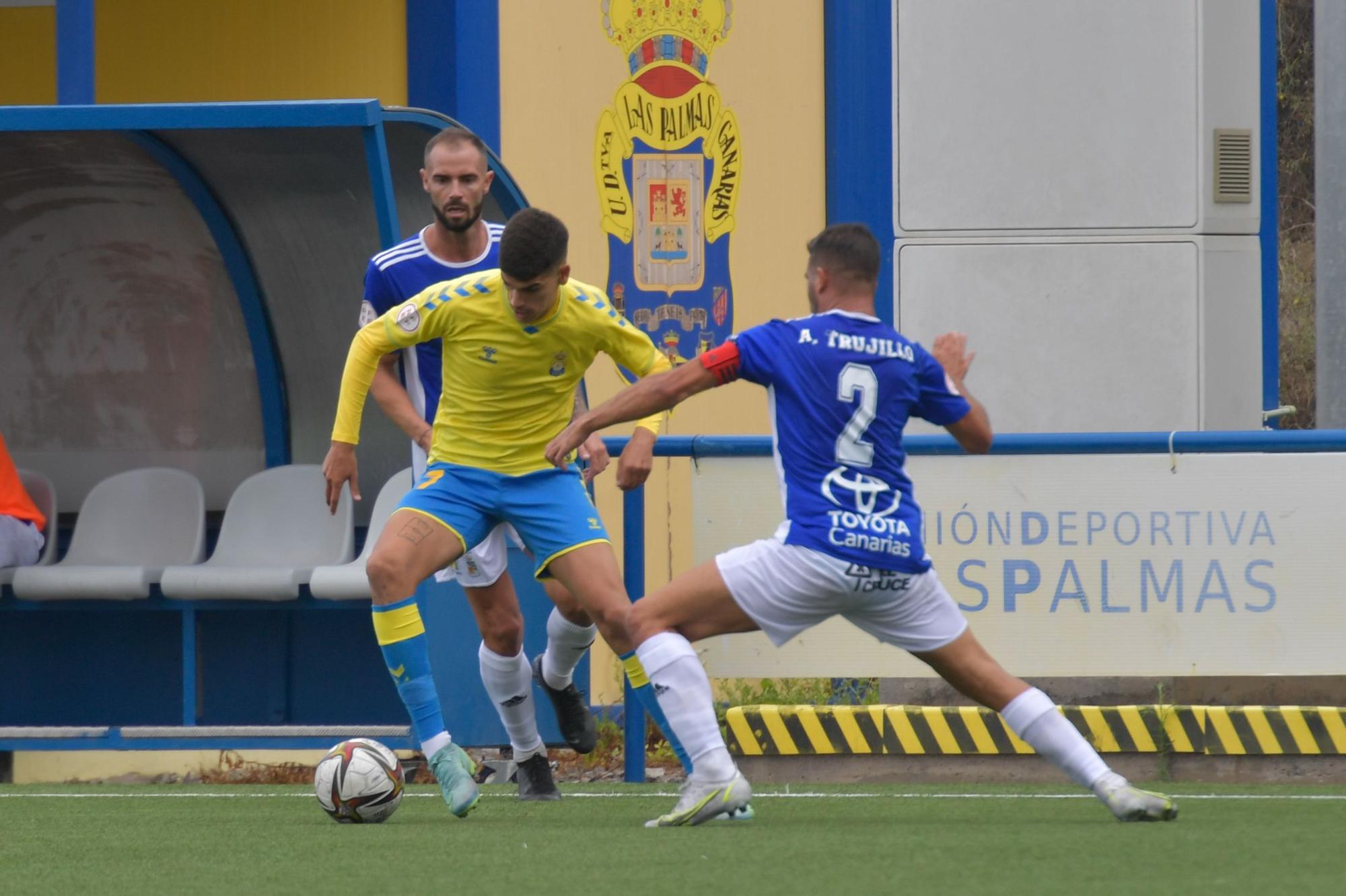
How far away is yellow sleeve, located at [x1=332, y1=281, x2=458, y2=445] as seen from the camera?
6.11 m

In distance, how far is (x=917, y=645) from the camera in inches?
211

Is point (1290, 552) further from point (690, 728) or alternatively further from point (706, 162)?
point (706, 162)

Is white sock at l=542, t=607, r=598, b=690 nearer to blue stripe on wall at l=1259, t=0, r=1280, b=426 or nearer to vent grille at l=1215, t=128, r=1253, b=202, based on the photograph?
vent grille at l=1215, t=128, r=1253, b=202

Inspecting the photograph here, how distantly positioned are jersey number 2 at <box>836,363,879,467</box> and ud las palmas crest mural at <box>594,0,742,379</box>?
14.3 ft

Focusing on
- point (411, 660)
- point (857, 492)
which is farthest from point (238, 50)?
point (857, 492)

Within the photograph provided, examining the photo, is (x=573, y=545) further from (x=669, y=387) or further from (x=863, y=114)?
(x=863, y=114)

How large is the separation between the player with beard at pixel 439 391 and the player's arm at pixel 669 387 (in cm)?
112

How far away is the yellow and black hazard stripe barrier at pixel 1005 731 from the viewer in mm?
7137

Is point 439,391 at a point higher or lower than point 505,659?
higher

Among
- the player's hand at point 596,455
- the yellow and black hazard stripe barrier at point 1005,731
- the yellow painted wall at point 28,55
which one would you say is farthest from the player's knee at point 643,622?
the yellow painted wall at point 28,55

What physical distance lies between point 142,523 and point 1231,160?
→ 16.5 ft

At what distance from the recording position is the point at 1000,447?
725 cm

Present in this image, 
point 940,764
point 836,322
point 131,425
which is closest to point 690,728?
point 836,322

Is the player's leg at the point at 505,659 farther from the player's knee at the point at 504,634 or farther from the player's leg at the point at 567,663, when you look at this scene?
the player's leg at the point at 567,663
